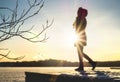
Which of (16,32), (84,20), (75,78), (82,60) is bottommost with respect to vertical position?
(82,60)

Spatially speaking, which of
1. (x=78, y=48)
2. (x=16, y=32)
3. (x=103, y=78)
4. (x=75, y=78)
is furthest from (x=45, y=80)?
(x=16, y=32)

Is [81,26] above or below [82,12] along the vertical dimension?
below

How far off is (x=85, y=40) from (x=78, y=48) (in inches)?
22.5

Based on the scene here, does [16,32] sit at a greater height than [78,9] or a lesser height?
greater

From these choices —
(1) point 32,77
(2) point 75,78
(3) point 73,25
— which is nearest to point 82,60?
(3) point 73,25

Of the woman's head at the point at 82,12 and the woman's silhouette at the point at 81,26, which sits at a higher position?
the woman's head at the point at 82,12

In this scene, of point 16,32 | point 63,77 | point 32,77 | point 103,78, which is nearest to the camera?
point 16,32

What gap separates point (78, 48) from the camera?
15.7 m

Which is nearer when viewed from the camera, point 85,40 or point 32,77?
point 32,77

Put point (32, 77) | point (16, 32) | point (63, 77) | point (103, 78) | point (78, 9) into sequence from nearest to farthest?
point (16, 32)
point (103, 78)
point (63, 77)
point (32, 77)
point (78, 9)

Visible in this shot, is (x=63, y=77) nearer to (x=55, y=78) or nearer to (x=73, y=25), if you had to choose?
(x=55, y=78)

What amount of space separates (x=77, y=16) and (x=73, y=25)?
1.59 ft

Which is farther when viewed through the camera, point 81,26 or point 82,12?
point 81,26

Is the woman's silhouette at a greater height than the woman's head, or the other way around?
the woman's head
